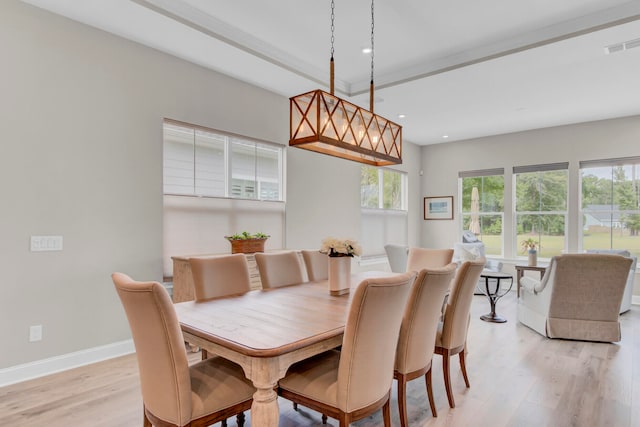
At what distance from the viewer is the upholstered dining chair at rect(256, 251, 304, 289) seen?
304 cm

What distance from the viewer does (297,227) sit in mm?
4977

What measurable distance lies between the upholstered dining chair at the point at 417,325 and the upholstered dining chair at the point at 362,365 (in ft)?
0.81

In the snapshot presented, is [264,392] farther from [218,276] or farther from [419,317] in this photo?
[218,276]

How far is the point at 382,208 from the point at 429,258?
3.04 m

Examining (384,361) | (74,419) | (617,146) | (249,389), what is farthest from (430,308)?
(617,146)

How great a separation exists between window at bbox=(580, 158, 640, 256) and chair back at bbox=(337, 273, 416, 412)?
5.87 m

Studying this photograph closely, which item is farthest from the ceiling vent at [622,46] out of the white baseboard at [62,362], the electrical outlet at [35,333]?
the electrical outlet at [35,333]

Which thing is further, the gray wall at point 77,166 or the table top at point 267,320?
the gray wall at point 77,166

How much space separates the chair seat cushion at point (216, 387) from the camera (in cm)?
161

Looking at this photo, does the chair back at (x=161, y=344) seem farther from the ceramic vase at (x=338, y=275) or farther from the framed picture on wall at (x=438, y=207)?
the framed picture on wall at (x=438, y=207)

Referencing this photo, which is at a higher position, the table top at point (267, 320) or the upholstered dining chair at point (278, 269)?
the upholstered dining chair at point (278, 269)

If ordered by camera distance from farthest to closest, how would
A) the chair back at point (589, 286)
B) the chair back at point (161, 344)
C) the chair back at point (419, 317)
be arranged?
the chair back at point (589, 286) < the chair back at point (419, 317) < the chair back at point (161, 344)

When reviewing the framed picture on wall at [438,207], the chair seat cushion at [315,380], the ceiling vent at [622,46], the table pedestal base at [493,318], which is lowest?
the table pedestal base at [493,318]

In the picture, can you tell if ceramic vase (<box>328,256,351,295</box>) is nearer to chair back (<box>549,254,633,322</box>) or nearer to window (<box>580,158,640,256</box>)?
chair back (<box>549,254,633,322</box>)
